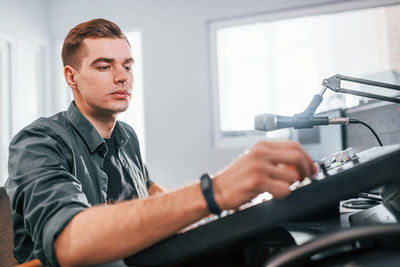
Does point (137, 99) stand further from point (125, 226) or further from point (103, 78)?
point (125, 226)

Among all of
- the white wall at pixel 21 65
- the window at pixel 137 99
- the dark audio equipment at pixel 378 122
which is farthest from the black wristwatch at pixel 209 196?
the white wall at pixel 21 65

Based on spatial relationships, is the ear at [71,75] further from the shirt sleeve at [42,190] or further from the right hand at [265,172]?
the right hand at [265,172]

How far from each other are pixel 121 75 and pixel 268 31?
3180 millimetres

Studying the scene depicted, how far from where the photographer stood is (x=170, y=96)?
3.61 meters

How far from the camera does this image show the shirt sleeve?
536 mm

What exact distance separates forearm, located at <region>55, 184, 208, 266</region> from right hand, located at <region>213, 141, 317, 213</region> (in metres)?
0.04

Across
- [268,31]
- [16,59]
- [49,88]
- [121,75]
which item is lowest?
[121,75]

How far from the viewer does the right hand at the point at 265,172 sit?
1.34ft

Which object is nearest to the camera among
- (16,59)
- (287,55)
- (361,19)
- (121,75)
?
(121,75)

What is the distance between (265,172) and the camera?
1.36 ft

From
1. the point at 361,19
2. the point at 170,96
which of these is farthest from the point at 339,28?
the point at 170,96

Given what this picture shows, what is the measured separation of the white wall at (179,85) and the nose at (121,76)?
235 cm

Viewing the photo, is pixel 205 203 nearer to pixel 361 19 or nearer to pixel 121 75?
pixel 121 75

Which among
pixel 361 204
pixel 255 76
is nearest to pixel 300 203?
pixel 361 204
